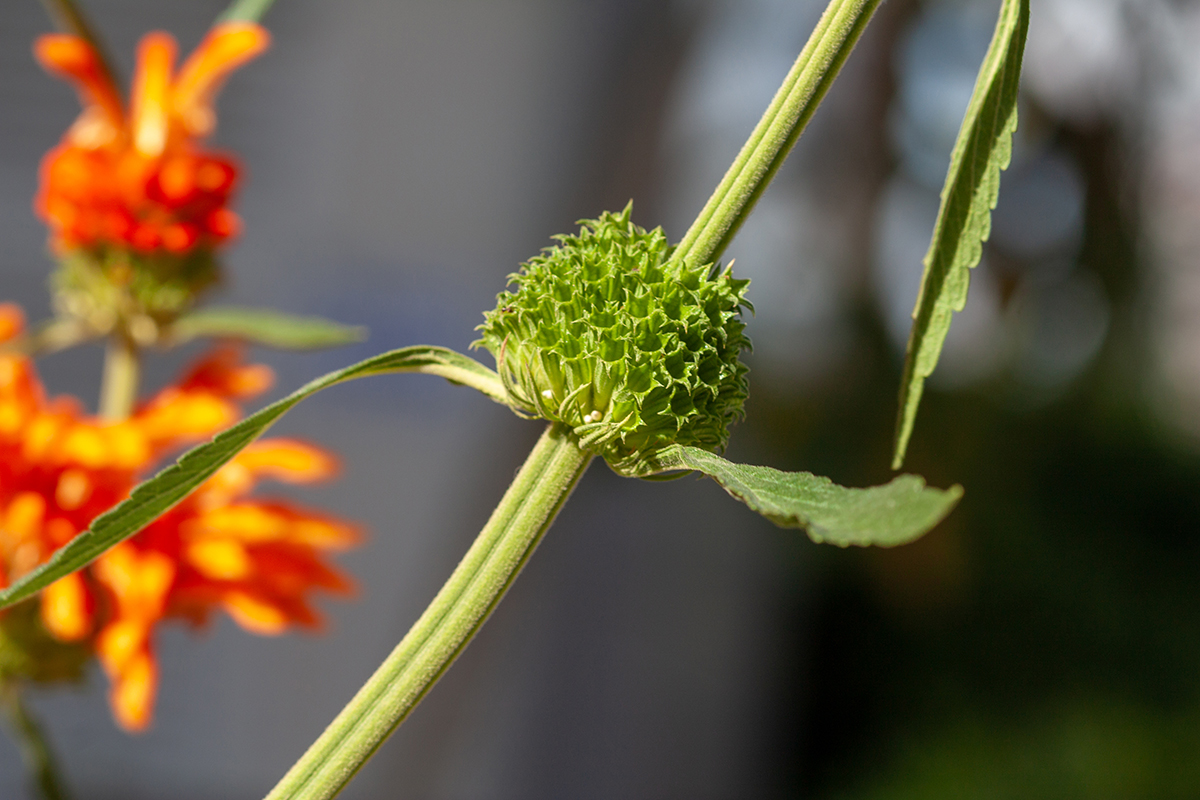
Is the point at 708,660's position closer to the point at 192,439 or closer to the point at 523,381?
the point at 192,439

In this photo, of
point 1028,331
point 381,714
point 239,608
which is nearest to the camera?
point 381,714

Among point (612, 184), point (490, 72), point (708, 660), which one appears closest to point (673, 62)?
point (612, 184)

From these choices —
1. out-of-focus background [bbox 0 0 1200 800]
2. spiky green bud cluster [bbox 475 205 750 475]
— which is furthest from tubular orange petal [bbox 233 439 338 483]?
out-of-focus background [bbox 0 0 1200 800]

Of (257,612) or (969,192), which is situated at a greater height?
(969,192)

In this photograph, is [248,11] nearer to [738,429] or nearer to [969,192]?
[969,192]

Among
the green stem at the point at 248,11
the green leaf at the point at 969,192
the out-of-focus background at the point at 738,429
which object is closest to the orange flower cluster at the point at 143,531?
the green stem at the point at 248,11

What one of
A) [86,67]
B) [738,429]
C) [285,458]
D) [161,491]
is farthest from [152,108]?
[738,429]
